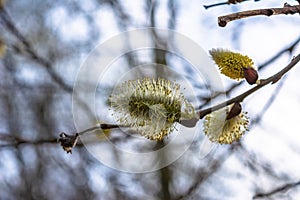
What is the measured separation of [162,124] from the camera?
27.6 inches

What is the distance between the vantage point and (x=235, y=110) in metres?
0.65

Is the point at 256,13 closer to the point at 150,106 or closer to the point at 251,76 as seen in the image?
the point at 251,76

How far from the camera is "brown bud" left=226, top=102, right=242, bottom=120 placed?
2.10 ft

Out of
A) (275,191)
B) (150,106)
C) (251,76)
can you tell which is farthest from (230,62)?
(275,191)

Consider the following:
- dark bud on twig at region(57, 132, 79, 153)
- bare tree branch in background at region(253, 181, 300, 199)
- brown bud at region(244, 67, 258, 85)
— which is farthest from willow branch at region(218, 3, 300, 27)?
bare tree branch in background at region(253, 181, 300, 199)

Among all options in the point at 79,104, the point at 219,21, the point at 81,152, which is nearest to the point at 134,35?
the point at 79,104

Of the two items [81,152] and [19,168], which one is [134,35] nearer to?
[81,152]

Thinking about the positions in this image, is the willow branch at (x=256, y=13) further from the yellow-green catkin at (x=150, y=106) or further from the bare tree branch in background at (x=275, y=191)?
the bare tree branch in background at (x=275, y=191)

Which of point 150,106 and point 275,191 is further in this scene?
point 275,191

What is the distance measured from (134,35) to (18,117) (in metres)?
0.95

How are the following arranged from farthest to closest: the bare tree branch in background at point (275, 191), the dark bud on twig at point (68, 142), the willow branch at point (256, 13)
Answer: the bare tree branch in background at point (275, 191) < the dark bud on twig at point (68, 142) < the willow branch at point (256, 13)

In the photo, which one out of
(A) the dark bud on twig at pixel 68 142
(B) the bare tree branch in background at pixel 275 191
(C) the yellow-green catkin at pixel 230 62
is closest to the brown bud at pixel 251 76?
(C) the yellow-green catkin at pixel 230 62

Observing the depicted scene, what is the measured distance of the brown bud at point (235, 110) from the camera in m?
0.64

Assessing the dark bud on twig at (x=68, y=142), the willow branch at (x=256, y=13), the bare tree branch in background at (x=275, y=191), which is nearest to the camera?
the willow branch at (x=256, y=13)
